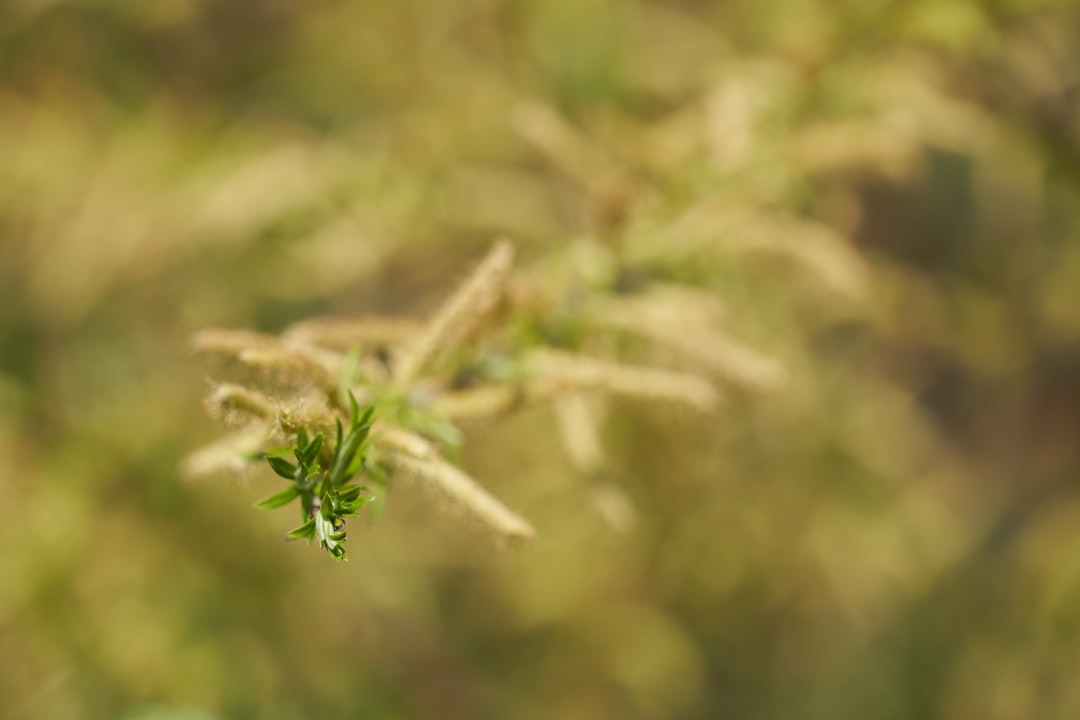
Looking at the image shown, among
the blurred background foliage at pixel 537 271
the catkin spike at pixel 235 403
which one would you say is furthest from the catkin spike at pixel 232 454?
the blurred background foliage at pixel 537 271

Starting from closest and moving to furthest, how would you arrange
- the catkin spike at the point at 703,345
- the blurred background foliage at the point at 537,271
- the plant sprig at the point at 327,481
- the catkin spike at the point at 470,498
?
1. the plant sprig at the point at 327,481
2. the catkin spike at the point at 470,498
3. the catkin spike at the point at 703,345
4. the blurred background foliage at the point at 537,271

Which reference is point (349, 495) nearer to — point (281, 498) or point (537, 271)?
point (281, 498)

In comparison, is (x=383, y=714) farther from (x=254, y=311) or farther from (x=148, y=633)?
(x=254, y=311)

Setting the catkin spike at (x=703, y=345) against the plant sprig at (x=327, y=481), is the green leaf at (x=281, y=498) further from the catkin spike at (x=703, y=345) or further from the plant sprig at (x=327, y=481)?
the catkin spike at (x=703, y=345)

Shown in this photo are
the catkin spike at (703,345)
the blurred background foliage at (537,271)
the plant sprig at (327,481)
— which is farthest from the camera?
the blurred background foliage at (537,271)

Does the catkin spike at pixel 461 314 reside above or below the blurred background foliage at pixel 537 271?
below
